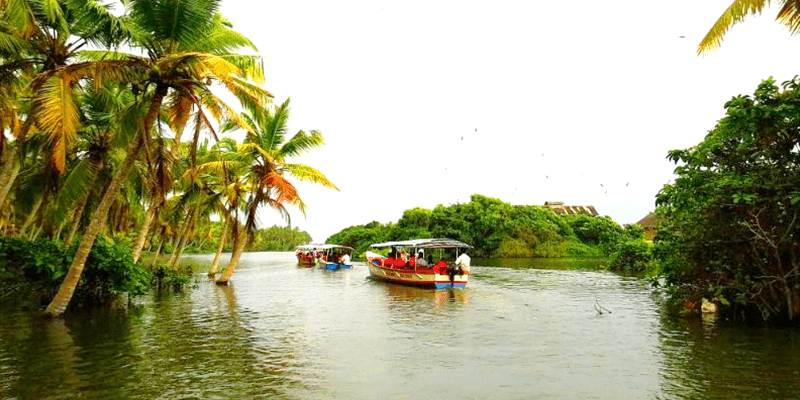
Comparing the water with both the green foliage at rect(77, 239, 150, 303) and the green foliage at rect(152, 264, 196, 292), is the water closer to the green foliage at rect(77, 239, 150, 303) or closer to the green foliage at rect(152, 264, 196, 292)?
the green foliage at rect(77, 239, 150, 303)

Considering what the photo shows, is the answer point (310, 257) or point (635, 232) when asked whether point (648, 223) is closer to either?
point (635, 232)

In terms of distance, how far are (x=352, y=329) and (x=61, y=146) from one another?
24.9 ft

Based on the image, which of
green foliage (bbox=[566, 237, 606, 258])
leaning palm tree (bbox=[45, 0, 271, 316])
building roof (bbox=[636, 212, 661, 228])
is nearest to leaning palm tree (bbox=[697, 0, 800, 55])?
leaning palm tree (bbox=[45, 0, 271, 316])

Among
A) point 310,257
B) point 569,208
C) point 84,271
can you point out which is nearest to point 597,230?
point 569,208

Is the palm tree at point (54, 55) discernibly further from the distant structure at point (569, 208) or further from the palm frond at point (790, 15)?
the distant structure at point (569, 208)

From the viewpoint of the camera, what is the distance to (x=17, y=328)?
11.5m

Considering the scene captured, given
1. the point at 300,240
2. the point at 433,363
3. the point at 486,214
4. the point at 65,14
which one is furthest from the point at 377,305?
the point at 300,240

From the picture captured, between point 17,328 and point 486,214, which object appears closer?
point 17,328

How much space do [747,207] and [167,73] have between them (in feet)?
46.9

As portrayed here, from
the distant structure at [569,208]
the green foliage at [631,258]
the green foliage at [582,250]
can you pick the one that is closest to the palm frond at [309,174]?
the green foliage at [631,258]

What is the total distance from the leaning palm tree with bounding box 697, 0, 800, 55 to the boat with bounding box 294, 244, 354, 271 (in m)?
32.0

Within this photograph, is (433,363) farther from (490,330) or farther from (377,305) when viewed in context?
(377,305)

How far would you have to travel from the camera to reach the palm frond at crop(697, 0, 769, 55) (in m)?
10.0

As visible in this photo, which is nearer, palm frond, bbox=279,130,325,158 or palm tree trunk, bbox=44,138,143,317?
palm tree trunk, bbox=44,138,143,317
